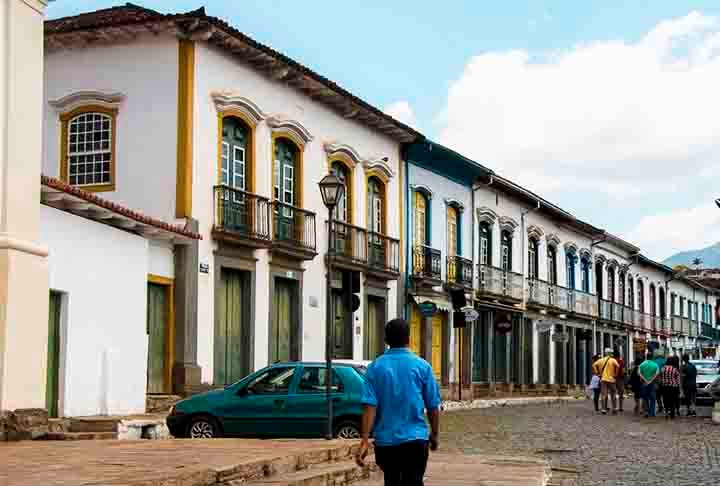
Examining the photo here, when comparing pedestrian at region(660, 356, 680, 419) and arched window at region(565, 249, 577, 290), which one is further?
arched window at region(565, 249, 577, 290)

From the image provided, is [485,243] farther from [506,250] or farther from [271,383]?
[271,383]

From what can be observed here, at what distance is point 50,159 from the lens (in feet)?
74.0

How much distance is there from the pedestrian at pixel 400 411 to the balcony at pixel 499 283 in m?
29.4

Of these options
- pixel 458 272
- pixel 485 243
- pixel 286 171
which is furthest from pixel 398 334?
pixel 485 243

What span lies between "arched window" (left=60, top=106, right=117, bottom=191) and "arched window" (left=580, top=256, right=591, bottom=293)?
3214cm

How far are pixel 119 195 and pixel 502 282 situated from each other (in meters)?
19.2

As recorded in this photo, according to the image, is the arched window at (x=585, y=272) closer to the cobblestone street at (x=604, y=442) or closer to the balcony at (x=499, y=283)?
the balcony at (x=499, y=283)

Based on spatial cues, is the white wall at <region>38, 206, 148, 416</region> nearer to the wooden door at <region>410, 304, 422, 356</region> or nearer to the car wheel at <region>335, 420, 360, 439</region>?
the car wheel at <region>335, 420, 360, 439</region>

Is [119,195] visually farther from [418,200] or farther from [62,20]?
[418,200]

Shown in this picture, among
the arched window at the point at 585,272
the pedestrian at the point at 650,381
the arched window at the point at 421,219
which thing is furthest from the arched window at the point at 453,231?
the arched window at the point at 585,272

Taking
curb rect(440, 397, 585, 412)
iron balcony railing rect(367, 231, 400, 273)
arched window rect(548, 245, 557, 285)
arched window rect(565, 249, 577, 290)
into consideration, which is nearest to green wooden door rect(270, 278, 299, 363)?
iron balcony railing rect(367, 231, 400, 273)

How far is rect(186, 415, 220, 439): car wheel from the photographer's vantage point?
15.9m

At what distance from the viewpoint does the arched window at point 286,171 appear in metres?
25.2

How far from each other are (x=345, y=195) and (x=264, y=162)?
4.50m
